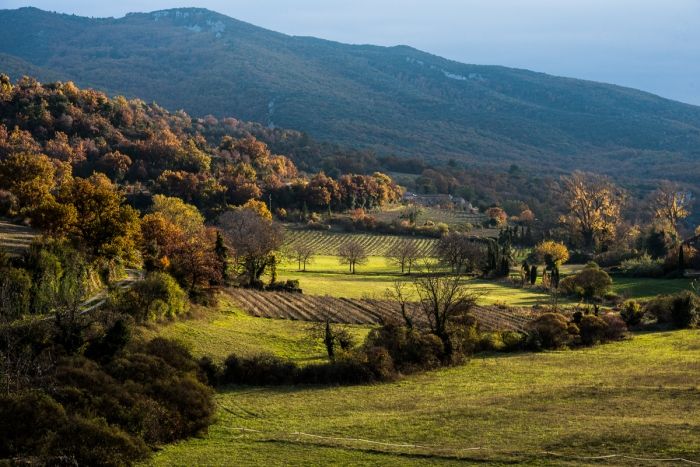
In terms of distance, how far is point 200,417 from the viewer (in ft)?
78.8

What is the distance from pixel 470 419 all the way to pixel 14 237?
3677cm

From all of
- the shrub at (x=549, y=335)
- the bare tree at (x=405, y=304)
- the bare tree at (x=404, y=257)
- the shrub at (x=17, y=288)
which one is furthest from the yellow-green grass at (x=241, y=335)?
the bare tree at (x=404, y=257)

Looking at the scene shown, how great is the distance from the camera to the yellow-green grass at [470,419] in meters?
19.6

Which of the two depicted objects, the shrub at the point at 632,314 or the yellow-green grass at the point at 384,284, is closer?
the shrub at the point at 632,314

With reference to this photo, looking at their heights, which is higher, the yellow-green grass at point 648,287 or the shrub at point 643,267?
the shrub at point 643,267

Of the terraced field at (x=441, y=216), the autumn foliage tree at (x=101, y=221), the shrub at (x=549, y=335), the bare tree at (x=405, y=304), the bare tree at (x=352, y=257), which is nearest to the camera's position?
the bare tree at (x=405, y=304)

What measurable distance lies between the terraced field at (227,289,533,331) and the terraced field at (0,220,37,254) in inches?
577

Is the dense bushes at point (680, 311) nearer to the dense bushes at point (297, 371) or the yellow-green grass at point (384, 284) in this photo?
the yellow-green grass at point (384, 284)

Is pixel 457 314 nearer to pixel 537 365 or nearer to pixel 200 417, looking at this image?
pixel 537 365

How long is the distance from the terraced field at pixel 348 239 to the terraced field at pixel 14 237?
1688 inches

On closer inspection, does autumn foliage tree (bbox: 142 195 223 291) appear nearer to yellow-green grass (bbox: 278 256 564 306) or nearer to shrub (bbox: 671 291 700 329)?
yellow-green grass (bbox: 278 256 564 306)

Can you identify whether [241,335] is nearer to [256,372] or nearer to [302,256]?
[256,372]

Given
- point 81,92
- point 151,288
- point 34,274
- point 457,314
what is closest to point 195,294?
point 151,288

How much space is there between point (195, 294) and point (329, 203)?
253 ft
